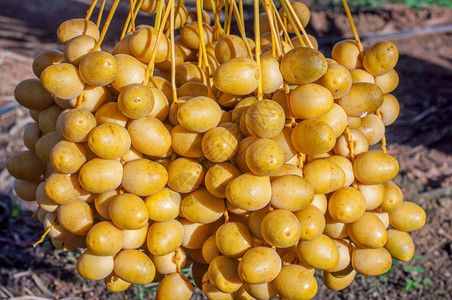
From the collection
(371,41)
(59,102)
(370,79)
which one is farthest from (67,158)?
(371,41)

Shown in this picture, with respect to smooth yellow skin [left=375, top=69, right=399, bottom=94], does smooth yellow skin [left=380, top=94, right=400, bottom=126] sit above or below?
below

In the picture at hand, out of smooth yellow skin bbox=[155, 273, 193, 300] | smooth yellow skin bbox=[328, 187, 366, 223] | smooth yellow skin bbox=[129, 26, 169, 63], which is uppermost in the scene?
smooth yellow skin bbox=[129, 26, 169, 63]

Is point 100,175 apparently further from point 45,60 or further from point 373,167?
point 373,167

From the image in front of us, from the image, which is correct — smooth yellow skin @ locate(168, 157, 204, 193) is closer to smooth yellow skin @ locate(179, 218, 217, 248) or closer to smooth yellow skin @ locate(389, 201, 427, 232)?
smooth yellow skin @ locate(179, 218, 217, 248)

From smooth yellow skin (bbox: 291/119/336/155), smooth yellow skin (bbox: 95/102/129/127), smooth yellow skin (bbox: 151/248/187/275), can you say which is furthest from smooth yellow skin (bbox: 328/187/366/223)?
smooth yellow skin (bbox: 95/102/129/127)

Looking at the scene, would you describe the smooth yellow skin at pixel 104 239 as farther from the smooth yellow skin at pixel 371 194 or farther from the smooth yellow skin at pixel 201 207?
the smooth yellow skin at pixel 371 194

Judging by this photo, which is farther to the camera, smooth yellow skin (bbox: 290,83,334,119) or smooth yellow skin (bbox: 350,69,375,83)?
smooth yellow skin (bbox: 350,69,375,83)
